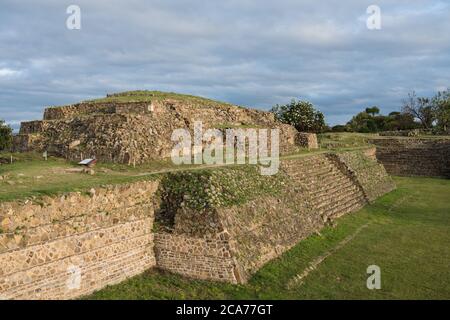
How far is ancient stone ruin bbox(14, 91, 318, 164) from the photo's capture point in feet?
41.3

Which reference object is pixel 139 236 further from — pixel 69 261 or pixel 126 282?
pixel 69 261

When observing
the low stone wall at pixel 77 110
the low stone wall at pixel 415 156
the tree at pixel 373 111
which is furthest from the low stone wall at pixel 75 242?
the tree at pixel 373 111

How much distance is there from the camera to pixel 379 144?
29.7 meters

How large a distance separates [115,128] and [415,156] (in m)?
21.1

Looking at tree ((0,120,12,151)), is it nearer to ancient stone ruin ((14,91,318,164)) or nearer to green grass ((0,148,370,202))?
ancient stone ruin ((14,91,318,164))

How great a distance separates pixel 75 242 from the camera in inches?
299

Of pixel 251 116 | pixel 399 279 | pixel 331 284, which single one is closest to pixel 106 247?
pixel 331 284

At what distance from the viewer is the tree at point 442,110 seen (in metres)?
42.7

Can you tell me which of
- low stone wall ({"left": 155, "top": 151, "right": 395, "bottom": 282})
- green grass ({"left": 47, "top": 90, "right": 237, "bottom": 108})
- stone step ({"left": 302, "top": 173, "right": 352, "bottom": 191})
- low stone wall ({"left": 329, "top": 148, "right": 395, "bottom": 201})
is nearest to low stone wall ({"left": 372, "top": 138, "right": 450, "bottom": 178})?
low stone wall ({"left": 329, "top": 148, "right": 395, "bottom": 201})

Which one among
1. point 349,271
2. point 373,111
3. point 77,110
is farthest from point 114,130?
point 373,111

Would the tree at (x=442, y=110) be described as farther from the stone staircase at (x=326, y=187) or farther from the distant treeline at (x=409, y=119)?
the stone staircase at (x=326, y=187)

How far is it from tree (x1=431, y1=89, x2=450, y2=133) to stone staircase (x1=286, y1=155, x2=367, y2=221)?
29.7m

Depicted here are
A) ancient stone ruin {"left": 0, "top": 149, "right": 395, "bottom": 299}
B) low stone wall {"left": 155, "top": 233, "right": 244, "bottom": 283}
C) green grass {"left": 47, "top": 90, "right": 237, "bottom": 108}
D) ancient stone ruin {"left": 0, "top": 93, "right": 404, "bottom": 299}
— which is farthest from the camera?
green grass {"left": 47, "top": 90, "right": 237, "bottom": 108}

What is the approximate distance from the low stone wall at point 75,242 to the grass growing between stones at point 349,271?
384mm
